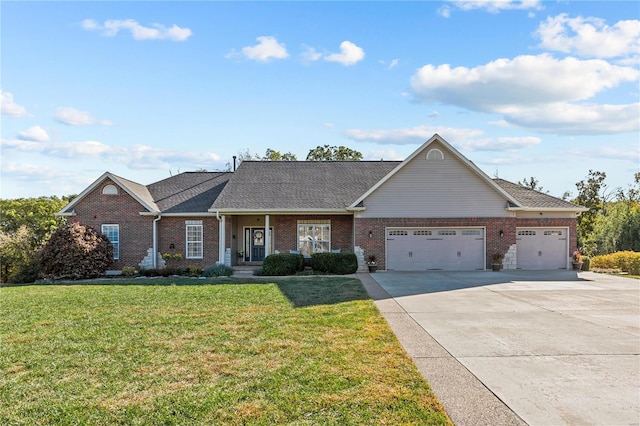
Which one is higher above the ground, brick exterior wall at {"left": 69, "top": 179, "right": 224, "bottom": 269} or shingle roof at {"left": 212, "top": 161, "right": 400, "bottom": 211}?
shingle roof at {"left": 212, "top": 161, "right": 400, "bottom": 211}

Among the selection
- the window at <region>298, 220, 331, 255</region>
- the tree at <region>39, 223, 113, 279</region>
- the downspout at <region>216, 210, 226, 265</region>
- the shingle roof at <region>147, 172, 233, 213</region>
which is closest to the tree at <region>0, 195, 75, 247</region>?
the shingle roof at <region>147, 172, 233, 213</region>

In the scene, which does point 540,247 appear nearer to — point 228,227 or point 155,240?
point 228,227

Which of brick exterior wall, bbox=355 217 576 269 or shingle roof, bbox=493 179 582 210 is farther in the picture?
shingle roof, bbox=493 179 582 210

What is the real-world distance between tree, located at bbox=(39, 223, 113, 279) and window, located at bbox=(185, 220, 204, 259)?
3.93 m

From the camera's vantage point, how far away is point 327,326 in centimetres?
886

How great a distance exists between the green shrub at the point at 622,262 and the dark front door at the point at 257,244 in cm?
1743

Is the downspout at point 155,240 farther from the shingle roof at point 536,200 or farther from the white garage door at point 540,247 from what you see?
the shingle roof at point 536,200

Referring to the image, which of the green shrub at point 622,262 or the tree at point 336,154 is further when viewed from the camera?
the tree at point 336,154

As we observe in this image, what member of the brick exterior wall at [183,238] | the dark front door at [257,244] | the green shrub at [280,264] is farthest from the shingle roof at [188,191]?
the green shrub at [280,264]

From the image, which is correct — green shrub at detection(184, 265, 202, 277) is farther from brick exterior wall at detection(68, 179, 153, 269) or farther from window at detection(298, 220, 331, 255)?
window at detection(298, 220, 331, 255)

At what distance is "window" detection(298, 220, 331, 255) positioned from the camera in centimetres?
2170

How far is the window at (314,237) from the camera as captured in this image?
21703mm

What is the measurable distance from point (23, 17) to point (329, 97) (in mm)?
11158

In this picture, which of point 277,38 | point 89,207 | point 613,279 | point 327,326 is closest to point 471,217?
point 613,279
